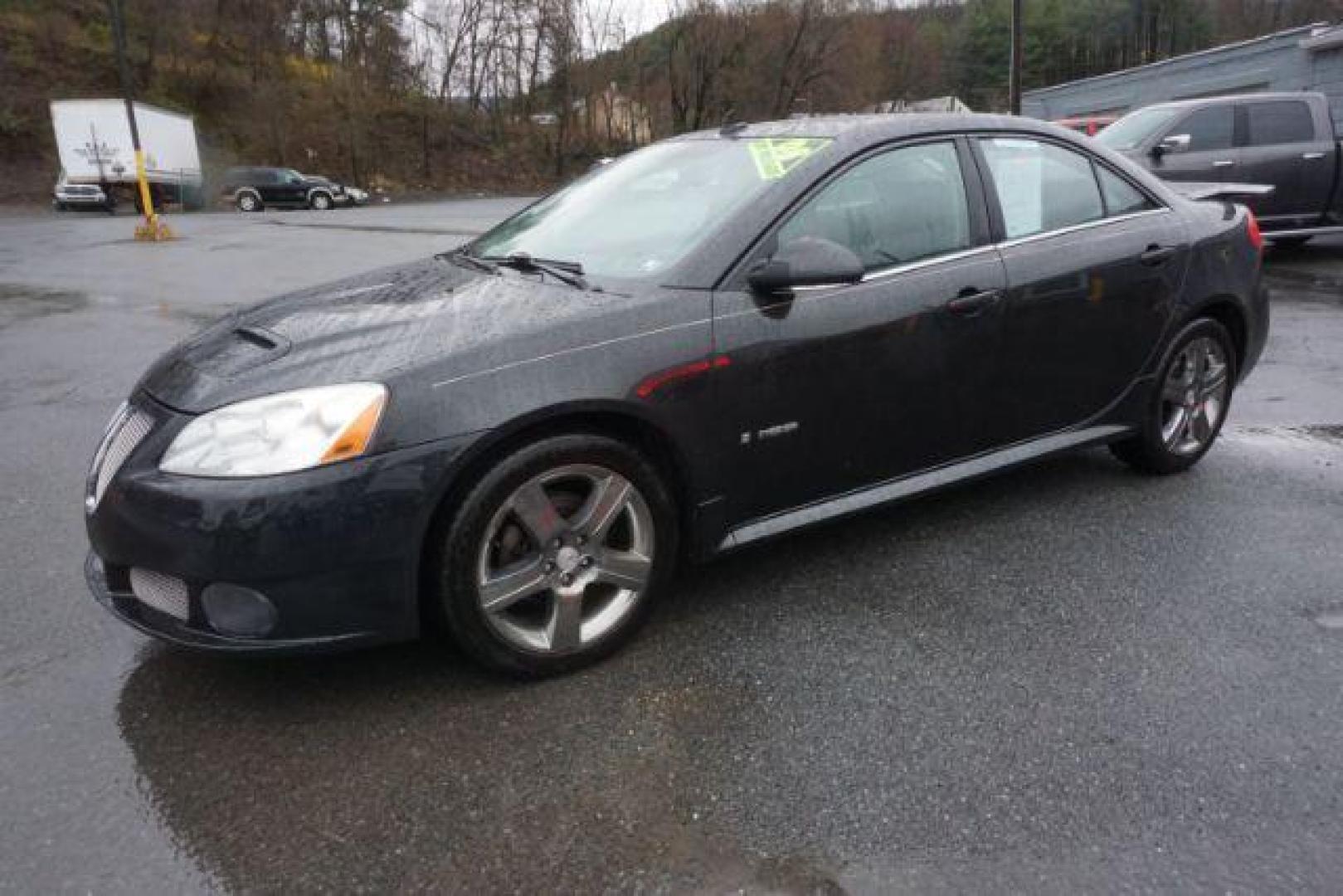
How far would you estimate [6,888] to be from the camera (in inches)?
78.7

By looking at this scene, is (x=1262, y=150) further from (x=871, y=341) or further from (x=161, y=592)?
(x=161, y=592)

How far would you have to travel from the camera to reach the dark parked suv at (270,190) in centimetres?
3472

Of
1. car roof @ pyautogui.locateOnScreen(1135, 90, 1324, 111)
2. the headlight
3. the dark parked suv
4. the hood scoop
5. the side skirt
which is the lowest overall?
the side skirt

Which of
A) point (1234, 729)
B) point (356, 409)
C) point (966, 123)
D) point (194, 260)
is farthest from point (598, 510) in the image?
point (194, 260)

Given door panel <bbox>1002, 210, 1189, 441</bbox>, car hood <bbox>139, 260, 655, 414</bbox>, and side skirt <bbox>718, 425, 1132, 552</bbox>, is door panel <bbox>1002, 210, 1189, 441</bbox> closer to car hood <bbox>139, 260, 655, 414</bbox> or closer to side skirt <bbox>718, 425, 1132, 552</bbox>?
side skirt <bbox>718, 425, 1132, 552</bbox>

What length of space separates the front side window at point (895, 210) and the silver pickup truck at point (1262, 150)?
8.25 meters

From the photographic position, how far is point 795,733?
2520mm

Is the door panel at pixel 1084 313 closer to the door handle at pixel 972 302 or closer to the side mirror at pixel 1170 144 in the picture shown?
the door handle at pixel 972 302

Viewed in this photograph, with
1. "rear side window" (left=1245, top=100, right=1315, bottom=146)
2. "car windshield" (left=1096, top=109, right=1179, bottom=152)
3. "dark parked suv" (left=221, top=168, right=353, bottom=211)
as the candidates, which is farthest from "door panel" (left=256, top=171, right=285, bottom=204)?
"rear side window" (left=1245, top=100, right=1315, bottom=146)

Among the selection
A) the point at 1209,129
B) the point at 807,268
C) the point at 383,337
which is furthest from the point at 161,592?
the point at 1209,129

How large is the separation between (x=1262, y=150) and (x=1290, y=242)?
6.57ft

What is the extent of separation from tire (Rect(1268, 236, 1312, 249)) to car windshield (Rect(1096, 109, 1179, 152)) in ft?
6.84

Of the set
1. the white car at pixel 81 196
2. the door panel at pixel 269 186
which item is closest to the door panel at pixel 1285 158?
the door panel at pixel 269 186

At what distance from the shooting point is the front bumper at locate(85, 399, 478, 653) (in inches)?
92.7
